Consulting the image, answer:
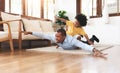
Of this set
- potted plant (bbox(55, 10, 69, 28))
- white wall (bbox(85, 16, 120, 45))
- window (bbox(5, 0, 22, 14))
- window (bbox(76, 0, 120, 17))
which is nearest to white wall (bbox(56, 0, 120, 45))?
white wall (bbox(85, 16, 120, 45))

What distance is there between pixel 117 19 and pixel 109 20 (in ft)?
0.81

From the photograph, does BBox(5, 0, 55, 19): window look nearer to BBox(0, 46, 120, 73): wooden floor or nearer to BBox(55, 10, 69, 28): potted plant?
BBox(55, 10, 69, 28): potted plant

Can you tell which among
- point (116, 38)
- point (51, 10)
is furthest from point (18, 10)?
point (116, 38)

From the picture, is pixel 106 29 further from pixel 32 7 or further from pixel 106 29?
pixel 32 7

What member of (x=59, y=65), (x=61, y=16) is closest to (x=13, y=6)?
(x=61, y=16)

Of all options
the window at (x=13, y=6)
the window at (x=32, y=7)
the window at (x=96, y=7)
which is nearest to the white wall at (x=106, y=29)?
the window at (x=96, y=7)

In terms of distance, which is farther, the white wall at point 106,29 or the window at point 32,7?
the white wall at point 106,29

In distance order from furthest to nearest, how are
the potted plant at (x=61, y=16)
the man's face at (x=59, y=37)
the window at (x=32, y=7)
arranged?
1. the potted plant at (x=61, y=16)
2. the window at (x=32, y=7)
3. the man's face at (x=59, y=37)

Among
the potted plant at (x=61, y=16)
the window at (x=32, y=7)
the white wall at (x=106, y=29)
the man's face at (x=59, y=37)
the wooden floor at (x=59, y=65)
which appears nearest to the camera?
the wooden floor at (x=59, y=65)

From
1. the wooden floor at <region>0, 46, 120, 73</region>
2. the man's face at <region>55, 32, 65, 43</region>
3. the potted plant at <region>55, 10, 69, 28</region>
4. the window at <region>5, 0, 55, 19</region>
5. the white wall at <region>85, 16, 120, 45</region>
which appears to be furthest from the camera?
the potted plant at <region>55, 10, 69, 28</region>

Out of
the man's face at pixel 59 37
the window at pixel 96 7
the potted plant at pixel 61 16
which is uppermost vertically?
the window at pixel 96 7

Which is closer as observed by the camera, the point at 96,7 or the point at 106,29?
the point at 106,29

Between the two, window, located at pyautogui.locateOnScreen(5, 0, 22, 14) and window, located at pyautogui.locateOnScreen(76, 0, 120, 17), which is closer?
window, located at pyautogui.locateOnScreen(5, 0, 22, 14)

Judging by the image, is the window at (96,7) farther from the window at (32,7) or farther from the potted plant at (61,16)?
the window at (32,7)
